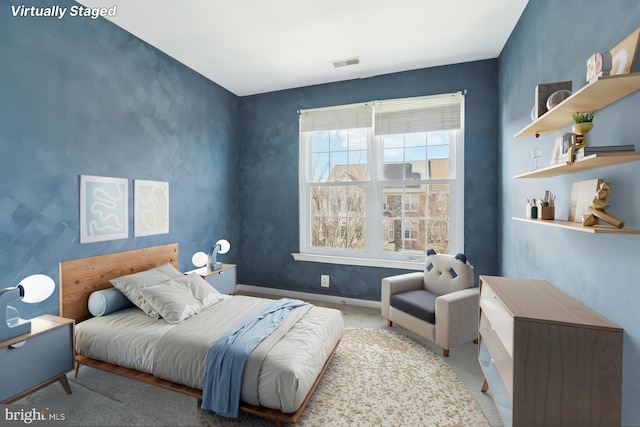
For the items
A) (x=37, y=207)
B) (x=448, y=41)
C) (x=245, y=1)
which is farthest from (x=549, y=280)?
(x=37, y=207)

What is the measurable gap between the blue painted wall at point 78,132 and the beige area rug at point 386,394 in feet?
5.92

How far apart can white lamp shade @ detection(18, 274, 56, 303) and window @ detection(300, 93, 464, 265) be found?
107 inches

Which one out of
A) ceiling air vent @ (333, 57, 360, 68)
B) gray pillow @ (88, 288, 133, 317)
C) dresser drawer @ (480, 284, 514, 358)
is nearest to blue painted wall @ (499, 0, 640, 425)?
dresser drawer @ (480, 284, 514, 358)

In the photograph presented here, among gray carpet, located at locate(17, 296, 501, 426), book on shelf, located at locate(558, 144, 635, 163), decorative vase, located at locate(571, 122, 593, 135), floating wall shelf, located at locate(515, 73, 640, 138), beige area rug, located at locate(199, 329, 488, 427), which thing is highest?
floating wall shelf, located at locate(515, 73, 640, 138)

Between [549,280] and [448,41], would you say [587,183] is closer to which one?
[549,280]

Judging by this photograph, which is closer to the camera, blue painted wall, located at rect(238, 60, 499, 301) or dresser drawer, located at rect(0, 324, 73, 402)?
dresser drawer, located at rect(0, 324, 73, 402)

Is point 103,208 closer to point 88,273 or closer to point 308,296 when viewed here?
point 88,273

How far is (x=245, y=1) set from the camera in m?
2.37


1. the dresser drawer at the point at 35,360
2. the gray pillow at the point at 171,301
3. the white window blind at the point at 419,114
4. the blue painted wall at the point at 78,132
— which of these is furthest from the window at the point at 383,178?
the dresser drawer at the point at 35,360

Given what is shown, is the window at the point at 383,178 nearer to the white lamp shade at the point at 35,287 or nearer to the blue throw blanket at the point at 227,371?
the blue throw blanket at the point at 227,371

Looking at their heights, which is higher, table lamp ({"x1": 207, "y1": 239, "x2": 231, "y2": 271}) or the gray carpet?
table lamp ({"x1": 207, "y1": 239, "x2": 231, "y2": 271})

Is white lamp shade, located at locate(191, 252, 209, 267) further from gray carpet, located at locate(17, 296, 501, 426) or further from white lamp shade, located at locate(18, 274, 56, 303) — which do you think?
white lamp shade, located at locate(18, 274, 56, 303)

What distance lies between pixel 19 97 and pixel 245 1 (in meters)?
1.82

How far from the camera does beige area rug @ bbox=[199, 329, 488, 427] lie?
1820 mm
